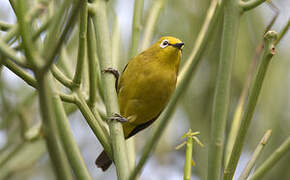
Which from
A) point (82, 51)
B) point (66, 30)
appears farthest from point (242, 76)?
point (66, 30)

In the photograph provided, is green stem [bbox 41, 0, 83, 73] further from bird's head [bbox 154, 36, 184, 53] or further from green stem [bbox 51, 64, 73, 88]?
bird's head [bbox 154, 36, 184, 53]

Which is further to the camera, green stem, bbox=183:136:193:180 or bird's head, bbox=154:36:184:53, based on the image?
bird's head, bbox=154:36:184:53

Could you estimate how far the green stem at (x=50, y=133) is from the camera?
1004mm

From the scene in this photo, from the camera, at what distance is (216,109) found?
4.43 feet

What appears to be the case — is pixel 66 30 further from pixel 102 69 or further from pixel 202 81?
pixel 202 81

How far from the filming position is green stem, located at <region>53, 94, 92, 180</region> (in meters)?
1.36

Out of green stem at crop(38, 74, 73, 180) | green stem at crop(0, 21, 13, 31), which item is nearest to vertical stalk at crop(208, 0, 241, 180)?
green stem at crop(38, 74, 73, 180)

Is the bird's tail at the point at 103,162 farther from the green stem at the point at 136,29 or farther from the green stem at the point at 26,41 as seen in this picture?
the green stem at the point at 26,41

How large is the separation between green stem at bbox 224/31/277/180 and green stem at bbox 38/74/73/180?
56 centimetres

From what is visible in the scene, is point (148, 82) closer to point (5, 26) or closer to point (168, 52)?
point (168, 52)

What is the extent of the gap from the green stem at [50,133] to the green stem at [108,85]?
0.50m

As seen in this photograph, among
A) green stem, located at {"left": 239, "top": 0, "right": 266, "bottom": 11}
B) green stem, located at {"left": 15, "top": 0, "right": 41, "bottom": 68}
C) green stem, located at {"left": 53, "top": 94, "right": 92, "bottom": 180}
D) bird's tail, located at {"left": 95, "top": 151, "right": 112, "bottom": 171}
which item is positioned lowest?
bird's tail, located at {"left": 95, "top": 151, "right": 112, "bottom": 171}

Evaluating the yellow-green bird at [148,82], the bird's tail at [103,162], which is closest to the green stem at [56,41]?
the yellow-green bird at [148,82]

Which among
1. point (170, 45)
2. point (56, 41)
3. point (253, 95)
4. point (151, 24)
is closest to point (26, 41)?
point (56, 41)
